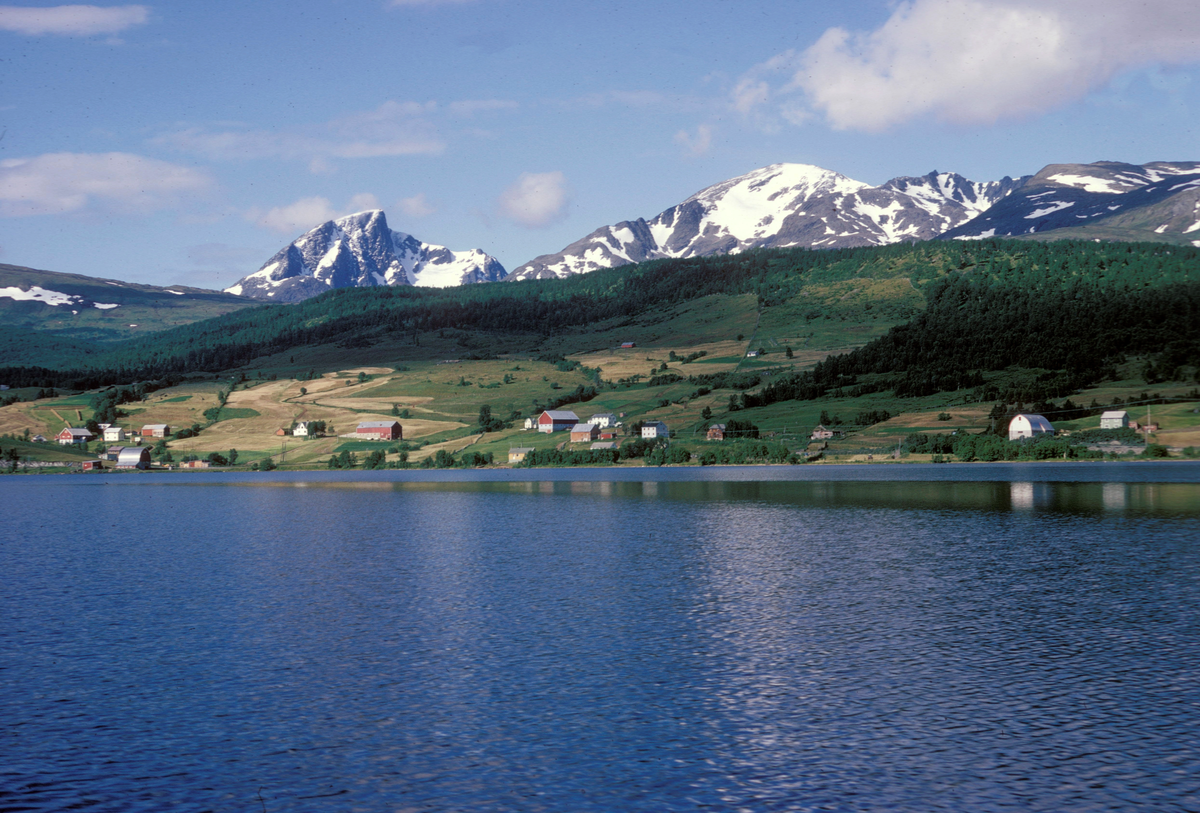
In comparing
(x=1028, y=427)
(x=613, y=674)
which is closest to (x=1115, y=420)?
(x=1028, y=427)

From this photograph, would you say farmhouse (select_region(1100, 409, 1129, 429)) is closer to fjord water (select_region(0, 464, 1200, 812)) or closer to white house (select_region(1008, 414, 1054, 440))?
white house (select_region(1008, 414, 1054, 440))

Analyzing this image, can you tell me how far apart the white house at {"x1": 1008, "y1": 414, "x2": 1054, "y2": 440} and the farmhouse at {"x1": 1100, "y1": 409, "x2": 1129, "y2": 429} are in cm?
981

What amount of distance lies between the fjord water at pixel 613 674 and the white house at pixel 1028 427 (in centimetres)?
12969

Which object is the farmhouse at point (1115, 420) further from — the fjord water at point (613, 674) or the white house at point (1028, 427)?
the fjord water at point (613, 674)

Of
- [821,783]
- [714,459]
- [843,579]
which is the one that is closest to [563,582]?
[843,579]

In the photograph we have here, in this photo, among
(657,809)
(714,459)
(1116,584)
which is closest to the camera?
(657,809)

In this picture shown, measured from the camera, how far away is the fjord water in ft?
65.2

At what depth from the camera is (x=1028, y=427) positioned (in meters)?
193

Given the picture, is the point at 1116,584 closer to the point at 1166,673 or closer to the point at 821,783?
the point at 1166,673

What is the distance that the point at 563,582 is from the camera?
48094 millimetres

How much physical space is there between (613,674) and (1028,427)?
186129 mm

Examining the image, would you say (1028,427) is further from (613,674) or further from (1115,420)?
(613,674)

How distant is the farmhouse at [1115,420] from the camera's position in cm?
18632

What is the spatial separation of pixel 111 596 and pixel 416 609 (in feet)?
53.6
